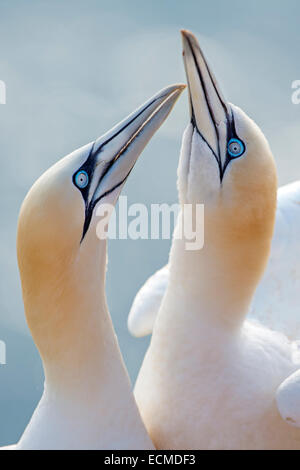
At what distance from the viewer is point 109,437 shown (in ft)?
15.0

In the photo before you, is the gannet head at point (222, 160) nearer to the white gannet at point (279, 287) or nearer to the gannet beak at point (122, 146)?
the gannet beak at point (122, 146)

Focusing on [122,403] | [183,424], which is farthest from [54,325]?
[183,424]

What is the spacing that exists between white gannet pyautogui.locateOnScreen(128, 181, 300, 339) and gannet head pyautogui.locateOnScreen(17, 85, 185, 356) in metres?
1.60

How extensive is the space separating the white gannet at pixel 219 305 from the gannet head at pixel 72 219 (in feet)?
0.87

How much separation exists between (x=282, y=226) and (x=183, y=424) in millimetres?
1990

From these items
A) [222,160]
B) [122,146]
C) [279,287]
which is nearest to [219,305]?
[222,160]

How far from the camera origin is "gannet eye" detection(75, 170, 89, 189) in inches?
177

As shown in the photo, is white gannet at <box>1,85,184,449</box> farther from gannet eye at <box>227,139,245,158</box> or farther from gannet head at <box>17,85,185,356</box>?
gannet eye at <box>227,139,245,158</box>

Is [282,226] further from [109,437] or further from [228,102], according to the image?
[109,437]

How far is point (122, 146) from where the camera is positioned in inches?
185

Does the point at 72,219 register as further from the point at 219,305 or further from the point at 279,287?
the point at 279,287

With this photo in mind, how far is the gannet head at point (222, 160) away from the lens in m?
4.70

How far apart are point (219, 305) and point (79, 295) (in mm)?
829
